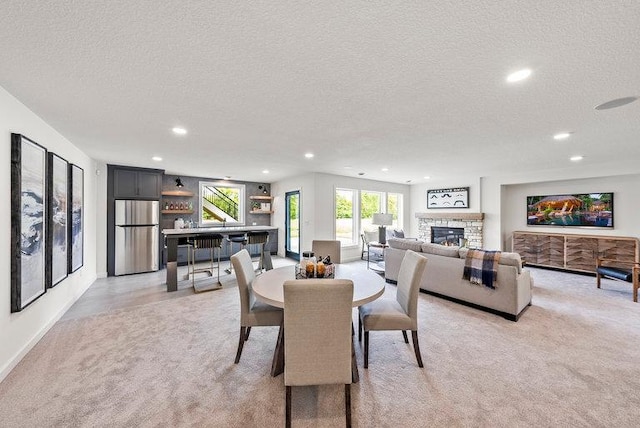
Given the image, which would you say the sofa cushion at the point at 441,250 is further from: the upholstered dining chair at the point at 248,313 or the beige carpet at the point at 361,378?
the upholstered dining chair at the point at 248,313

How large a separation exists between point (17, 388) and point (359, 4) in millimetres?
3409

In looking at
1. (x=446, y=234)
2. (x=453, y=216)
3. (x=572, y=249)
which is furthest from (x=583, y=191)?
(x=446, y=234)

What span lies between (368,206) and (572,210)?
4.55 meters

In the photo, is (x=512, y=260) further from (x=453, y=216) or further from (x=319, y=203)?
(x=453, y=216)

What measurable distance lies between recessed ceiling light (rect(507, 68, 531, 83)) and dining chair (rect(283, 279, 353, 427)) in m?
1.86

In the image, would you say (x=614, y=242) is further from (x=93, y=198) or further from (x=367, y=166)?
Result: (x=93, y=198)

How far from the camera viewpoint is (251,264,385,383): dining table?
187cm

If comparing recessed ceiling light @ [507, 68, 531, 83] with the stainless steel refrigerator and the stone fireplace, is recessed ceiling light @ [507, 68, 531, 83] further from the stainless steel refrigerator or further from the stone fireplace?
the stainless steel refrigerator

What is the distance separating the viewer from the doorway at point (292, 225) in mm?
6805

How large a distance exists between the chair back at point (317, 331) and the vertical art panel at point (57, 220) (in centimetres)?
299

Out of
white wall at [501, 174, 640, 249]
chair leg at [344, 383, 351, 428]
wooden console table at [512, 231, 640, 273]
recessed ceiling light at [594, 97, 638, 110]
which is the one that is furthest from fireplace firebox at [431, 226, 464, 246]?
chair leg at [344, 383, 351, 428]

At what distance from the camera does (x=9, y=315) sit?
213 cm

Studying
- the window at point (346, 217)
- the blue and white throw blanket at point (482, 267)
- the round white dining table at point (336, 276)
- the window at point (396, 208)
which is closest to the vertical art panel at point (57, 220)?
the round white dining table at point (336, 276)

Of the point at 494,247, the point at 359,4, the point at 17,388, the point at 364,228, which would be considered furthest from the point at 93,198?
the point at 494,247
